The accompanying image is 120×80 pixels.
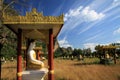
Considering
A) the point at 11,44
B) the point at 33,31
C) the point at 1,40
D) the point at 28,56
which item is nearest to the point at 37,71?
the point at 28,56

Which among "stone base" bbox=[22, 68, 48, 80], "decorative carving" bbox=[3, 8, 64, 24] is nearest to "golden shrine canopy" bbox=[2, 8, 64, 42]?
"decorative carving" bbox=[3, 8, 64, 24]

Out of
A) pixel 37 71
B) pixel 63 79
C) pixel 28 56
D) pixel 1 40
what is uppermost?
pixel 1 40

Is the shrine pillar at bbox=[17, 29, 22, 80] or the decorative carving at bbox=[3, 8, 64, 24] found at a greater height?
the decorative carving at bbox=[3, 8, 64, 24]

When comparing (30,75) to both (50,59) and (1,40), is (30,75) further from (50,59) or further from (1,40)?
(1,40)

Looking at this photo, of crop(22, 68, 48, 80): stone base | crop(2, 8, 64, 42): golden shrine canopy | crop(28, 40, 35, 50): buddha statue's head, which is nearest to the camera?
crop(2, 8, 64, 42): golden shrine canopy

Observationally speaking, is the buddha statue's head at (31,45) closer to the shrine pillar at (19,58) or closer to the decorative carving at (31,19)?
the shrine pillar at (19,58)

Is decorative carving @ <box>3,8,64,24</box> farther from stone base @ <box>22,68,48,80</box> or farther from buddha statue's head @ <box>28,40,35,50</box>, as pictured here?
stone base @ <box>22,68,48,80</box>

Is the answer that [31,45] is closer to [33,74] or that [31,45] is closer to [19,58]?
[19,58]

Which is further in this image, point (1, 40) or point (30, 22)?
point (1, 40)

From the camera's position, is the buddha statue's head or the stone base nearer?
the stone base

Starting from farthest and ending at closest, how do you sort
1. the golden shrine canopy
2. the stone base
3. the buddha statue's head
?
the buddha statue's head → the stone base → the golden shrine canopy

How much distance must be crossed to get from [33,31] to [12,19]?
4.77 ft

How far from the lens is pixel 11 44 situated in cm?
1873

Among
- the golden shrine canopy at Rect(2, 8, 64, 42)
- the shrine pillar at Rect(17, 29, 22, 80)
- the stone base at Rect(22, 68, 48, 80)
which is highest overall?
the golden shrine canopy at Rect(2, 8, 64, 42)
